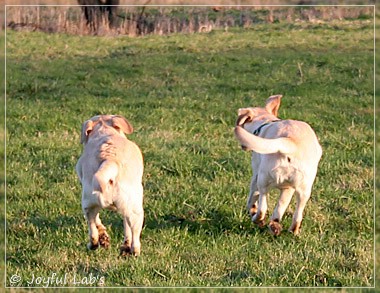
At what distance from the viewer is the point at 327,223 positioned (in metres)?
4.71

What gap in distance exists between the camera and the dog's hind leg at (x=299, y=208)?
168 inches

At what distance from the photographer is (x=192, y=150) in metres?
6.69

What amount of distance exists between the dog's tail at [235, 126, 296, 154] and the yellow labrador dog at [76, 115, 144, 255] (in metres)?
0.58

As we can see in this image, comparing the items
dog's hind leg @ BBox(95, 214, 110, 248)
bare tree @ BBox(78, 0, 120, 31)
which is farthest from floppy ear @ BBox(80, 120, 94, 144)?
bare tree @ BBox(78, 0, 120, 31)

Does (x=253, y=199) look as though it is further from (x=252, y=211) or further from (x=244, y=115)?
(x=244, y=115)

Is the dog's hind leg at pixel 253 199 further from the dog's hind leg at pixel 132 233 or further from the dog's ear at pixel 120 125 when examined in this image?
the dog's hind leg at pixel 132 233

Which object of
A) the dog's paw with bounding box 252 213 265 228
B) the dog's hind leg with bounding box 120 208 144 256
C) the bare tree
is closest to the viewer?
the dog's hind leg with bounding box 120 208 144 256

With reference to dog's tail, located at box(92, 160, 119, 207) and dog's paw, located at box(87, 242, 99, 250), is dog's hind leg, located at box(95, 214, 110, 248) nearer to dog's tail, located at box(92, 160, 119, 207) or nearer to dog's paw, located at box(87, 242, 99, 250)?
dog's paw, located at box(87, 242, 99, 250)

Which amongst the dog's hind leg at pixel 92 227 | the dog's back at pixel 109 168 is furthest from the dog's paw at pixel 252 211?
the dog's hind leg at pixel 92 227

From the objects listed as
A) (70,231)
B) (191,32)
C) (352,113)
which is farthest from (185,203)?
(191,32)

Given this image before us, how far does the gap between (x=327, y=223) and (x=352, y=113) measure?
13.2 ft

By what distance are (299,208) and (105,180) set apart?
1152 mm

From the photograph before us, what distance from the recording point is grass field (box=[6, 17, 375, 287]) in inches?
159

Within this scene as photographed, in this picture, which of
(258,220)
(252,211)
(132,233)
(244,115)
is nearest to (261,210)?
(258,220)
